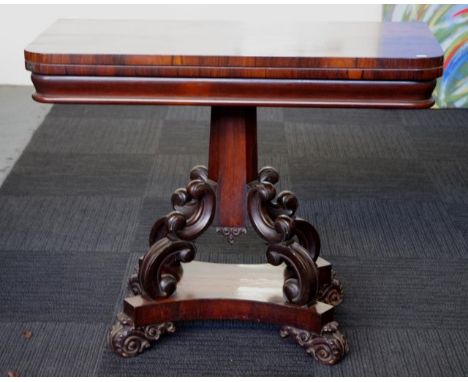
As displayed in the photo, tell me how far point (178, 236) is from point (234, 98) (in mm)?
425

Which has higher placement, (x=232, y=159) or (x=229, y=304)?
(x=232, y=159)

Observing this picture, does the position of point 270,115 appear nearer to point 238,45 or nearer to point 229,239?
point 229,239

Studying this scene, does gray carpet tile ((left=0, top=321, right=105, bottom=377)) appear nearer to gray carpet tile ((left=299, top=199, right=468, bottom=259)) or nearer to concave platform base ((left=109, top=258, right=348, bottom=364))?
concave platform base ((left=109, top=258, right=348, bottom=364))

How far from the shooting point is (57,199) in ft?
9.60

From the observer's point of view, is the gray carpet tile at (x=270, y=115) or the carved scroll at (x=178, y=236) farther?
the gray carpet tile at (x=270, y=115)

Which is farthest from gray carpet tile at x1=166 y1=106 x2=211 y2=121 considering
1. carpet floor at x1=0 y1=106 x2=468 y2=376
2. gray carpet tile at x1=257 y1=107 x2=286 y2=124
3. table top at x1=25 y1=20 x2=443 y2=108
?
table top at x1=25 y1=20 x2=443 y2=108

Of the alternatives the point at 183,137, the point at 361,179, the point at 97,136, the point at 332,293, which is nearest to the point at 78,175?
the point at 97,136

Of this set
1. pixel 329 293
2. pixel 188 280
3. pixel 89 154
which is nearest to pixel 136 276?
pixel 188 280

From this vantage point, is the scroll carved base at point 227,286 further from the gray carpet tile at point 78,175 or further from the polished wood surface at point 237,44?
the gray carpet tile at point 78,175

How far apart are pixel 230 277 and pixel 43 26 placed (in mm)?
2687

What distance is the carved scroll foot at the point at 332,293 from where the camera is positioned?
2.17 meters

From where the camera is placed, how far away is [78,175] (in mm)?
3152

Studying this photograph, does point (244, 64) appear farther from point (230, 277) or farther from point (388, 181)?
point (388, 181)

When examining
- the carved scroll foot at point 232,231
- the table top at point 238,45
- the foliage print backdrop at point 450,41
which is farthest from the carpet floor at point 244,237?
the table top at point 238,45
